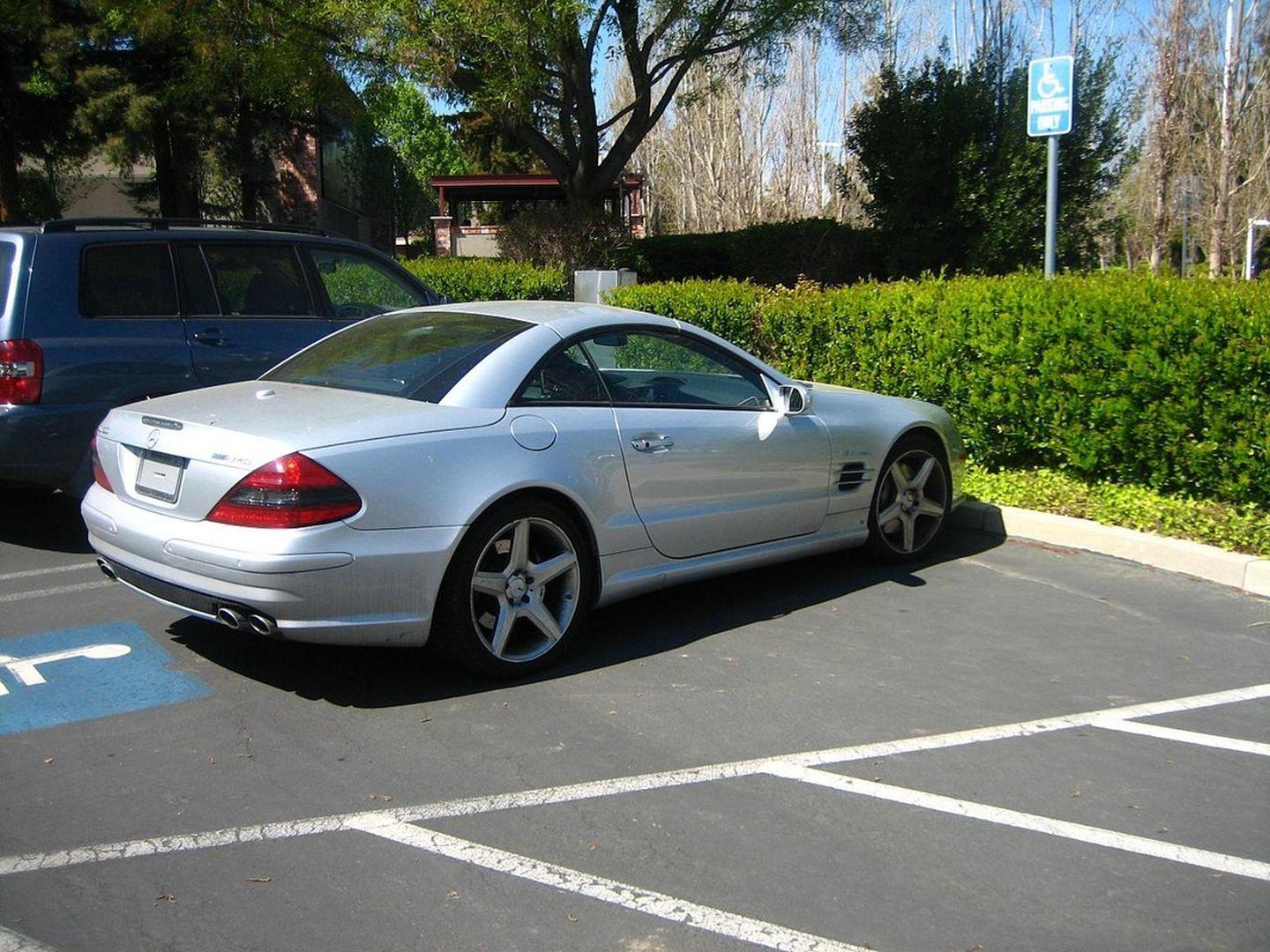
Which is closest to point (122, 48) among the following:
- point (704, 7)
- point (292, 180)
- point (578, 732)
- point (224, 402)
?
point (292, 180)

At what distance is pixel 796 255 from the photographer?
2139cm

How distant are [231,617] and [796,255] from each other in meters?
17.8

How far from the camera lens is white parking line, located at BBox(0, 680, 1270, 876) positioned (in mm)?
3641

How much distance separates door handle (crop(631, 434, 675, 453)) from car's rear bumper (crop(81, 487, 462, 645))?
1.06m

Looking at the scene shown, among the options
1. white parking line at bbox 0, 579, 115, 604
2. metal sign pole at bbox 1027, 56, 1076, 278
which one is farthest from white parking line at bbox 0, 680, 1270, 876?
metal sign pole at bbox 1027, 56, 1076, 278

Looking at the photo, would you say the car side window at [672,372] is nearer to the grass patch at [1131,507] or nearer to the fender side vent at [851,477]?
the fender side vent at [851,477]

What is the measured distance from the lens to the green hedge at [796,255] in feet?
67.9

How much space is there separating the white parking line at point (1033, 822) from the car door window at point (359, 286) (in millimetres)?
5361

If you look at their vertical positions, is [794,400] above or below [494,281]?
below

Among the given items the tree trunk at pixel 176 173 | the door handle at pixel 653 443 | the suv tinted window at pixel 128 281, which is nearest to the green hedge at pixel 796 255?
the tree trunk at pixel 176 173

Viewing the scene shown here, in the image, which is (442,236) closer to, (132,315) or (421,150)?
(421,150)

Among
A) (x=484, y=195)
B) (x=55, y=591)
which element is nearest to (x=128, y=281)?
(x=55, y=591)

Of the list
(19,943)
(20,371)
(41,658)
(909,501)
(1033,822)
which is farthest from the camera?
(909,501)

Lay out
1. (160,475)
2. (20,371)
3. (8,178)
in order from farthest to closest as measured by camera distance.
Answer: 1. (8,178)
2. (20,371)
3. (160,475)
